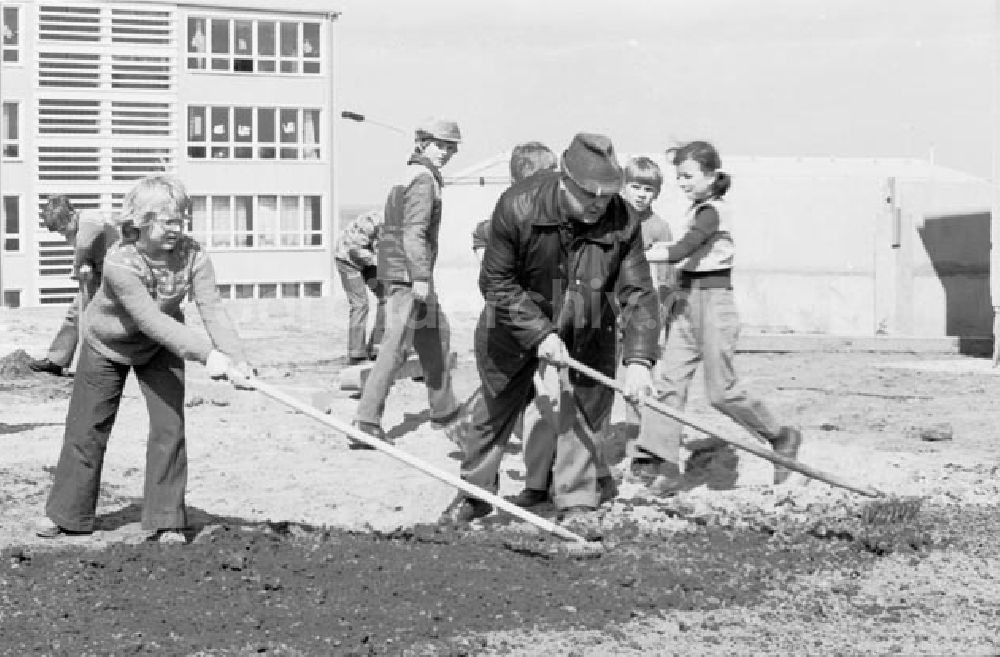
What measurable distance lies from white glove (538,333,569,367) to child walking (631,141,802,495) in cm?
122

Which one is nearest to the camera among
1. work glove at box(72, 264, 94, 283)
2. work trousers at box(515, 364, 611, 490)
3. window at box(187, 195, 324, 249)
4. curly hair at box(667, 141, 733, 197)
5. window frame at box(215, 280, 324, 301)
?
work trousers at box(515, 364, 611, 490)

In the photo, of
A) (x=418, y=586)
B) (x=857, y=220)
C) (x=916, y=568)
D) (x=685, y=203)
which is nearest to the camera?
(x=418, y=586)

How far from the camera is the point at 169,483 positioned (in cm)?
792

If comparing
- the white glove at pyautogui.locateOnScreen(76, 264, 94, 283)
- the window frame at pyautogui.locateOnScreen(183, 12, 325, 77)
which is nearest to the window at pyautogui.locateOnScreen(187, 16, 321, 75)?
the window frame at pyautogui.locateOnScreen(183, 12, 325, 77)

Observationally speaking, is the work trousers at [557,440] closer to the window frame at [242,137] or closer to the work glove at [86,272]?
the work glove at [86,272]

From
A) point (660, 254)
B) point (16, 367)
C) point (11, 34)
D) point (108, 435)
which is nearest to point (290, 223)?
point (11, 34)

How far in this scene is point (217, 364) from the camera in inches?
296

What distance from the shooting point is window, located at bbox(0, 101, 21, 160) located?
5734 cm

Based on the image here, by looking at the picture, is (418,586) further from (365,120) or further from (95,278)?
(365,120)

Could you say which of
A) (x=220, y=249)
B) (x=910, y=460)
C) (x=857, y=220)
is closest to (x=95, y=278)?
(x=910, y=460)

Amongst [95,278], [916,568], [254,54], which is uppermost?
[254,54]

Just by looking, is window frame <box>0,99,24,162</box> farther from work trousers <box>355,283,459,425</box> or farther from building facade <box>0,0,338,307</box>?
work trousers <box>355,283,459,425</box>

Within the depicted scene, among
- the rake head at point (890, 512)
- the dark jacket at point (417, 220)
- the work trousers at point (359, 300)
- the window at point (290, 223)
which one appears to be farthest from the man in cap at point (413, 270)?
the window at point (290, 223)

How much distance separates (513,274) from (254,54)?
53394 millimetres
